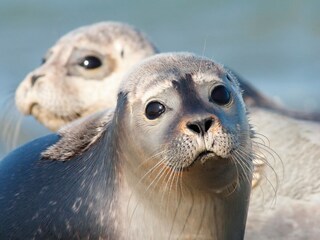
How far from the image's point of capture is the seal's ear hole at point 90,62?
30.9 ft

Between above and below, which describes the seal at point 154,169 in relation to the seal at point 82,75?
below

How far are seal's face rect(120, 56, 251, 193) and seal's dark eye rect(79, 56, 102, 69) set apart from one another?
10.9 feet

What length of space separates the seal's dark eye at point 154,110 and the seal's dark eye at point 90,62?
3.49 metres

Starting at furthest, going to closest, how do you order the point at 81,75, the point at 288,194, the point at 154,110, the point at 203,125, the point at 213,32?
1. the point at 213,32
2. the point at 81,75
3. the point at 288,194
4. the point at 154,110
5. the point at 203,125

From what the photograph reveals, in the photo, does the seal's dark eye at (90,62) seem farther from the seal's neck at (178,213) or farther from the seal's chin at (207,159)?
the seal's chin at (207,159)

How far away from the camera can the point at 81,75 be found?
30.9 feet

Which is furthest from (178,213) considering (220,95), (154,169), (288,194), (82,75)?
(82,75)

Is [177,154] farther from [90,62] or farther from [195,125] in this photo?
[90,62]

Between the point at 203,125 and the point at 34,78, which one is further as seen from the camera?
the point at 34,78

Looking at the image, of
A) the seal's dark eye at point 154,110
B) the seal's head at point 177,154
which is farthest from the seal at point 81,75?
the seal's dark eye at point 154,110

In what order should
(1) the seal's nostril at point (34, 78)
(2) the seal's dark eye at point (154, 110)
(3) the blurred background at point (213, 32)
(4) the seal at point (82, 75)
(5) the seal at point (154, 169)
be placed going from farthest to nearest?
(3) the blurred background at point (213, 32), (1) the seal's nostril at point (34, 78), (4) the seal at point (82, 75), (2) the seal's dark eye at point (154, 110), (5) the seal at point (154, 169)

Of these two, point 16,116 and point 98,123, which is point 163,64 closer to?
point 98,123

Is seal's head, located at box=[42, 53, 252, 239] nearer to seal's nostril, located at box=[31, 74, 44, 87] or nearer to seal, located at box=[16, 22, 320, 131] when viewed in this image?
seal, located at box=[16, 22, 320, 131]

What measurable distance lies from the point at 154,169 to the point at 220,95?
1.42 ft
